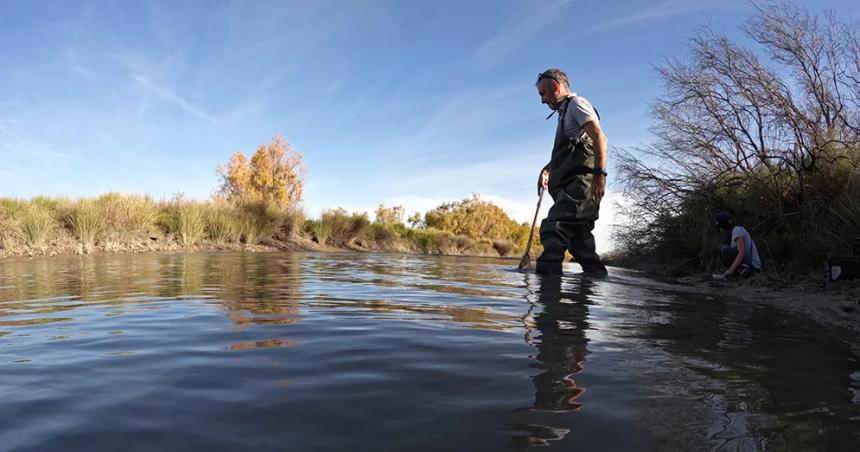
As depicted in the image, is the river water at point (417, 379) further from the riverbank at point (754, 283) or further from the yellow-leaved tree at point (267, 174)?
the yellow-leaved tree at point (267, 174)

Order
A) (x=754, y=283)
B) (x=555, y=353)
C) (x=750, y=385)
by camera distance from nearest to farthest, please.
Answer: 1. (x=750, y=385)
2. (x=555, y=353)
3. (x=754, y=283)

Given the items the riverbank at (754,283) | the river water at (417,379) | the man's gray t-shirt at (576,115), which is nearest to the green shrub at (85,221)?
the riverbank at (754,283)

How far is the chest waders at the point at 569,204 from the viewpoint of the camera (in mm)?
5902

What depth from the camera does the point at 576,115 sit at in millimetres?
5664

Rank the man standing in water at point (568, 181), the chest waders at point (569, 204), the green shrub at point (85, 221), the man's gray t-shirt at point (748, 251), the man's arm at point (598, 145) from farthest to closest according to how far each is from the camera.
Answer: the green shrub at point (85, 221) → the man's gray t-shirt at point (748, 251) → the chest waders at point (569, 204) → the man standing in water at point (568, 181) → the man's arm at point (598, 145)

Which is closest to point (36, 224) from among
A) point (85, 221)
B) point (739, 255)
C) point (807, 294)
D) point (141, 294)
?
point (85, 221)

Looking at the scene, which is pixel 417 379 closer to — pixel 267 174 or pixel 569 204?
pixel 569 204

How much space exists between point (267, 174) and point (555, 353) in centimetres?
3770

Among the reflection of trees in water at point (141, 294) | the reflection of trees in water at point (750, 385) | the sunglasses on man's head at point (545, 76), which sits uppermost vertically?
the sunglasses on man's head at point (545, 76)

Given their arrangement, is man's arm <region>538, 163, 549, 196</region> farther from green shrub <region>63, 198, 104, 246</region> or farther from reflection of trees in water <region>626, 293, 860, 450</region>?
green shrub <region>63, 198, 104, 246</region>

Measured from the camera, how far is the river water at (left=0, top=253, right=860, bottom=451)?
125 cm

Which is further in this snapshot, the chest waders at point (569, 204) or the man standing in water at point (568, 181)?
the chest waders at point (569, 204)

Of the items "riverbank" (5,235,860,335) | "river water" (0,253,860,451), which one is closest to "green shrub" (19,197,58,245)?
"riverbank" (5,235,860,335)

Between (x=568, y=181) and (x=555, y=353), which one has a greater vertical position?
(x=568, y=181)
